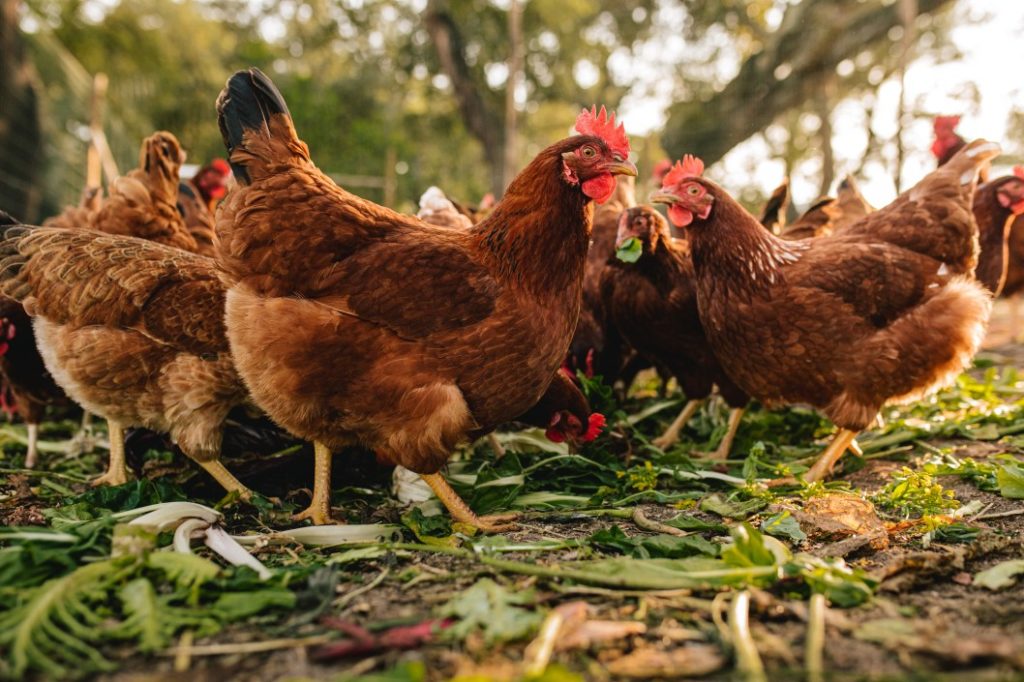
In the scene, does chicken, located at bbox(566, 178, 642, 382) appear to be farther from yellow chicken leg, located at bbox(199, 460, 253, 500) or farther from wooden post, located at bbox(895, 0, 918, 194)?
wooden post, located at bbox(895, 0, 918, 194)

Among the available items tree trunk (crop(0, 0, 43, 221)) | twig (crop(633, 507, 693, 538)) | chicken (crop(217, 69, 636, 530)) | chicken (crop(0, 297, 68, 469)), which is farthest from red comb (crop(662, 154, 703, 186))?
tree trunk (crop(0, 0, 43, 221))

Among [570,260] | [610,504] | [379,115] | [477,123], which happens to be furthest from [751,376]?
[379,115]

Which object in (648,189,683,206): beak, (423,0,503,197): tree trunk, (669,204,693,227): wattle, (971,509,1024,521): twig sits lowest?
(971,509,1024,521): twig

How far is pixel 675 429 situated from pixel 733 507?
136cm

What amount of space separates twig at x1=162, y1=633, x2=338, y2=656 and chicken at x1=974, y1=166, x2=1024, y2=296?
531cm

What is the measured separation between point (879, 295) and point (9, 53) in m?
9.84

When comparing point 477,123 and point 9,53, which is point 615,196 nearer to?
point 9,53

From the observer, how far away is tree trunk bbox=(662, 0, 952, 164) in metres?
10.3

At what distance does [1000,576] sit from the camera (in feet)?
6.04

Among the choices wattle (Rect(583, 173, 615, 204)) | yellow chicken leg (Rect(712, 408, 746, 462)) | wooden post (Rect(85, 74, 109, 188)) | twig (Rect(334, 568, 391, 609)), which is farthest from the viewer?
wooden post (Rect(85, 74, 109, 188))

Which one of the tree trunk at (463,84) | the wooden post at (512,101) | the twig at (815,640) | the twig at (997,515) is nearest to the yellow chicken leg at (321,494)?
the twig at (815,640)

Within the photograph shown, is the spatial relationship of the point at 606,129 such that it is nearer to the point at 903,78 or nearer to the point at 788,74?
the point at 903,78

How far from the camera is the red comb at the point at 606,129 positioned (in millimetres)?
2660

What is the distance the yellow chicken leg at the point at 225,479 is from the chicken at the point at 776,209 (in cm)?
366
